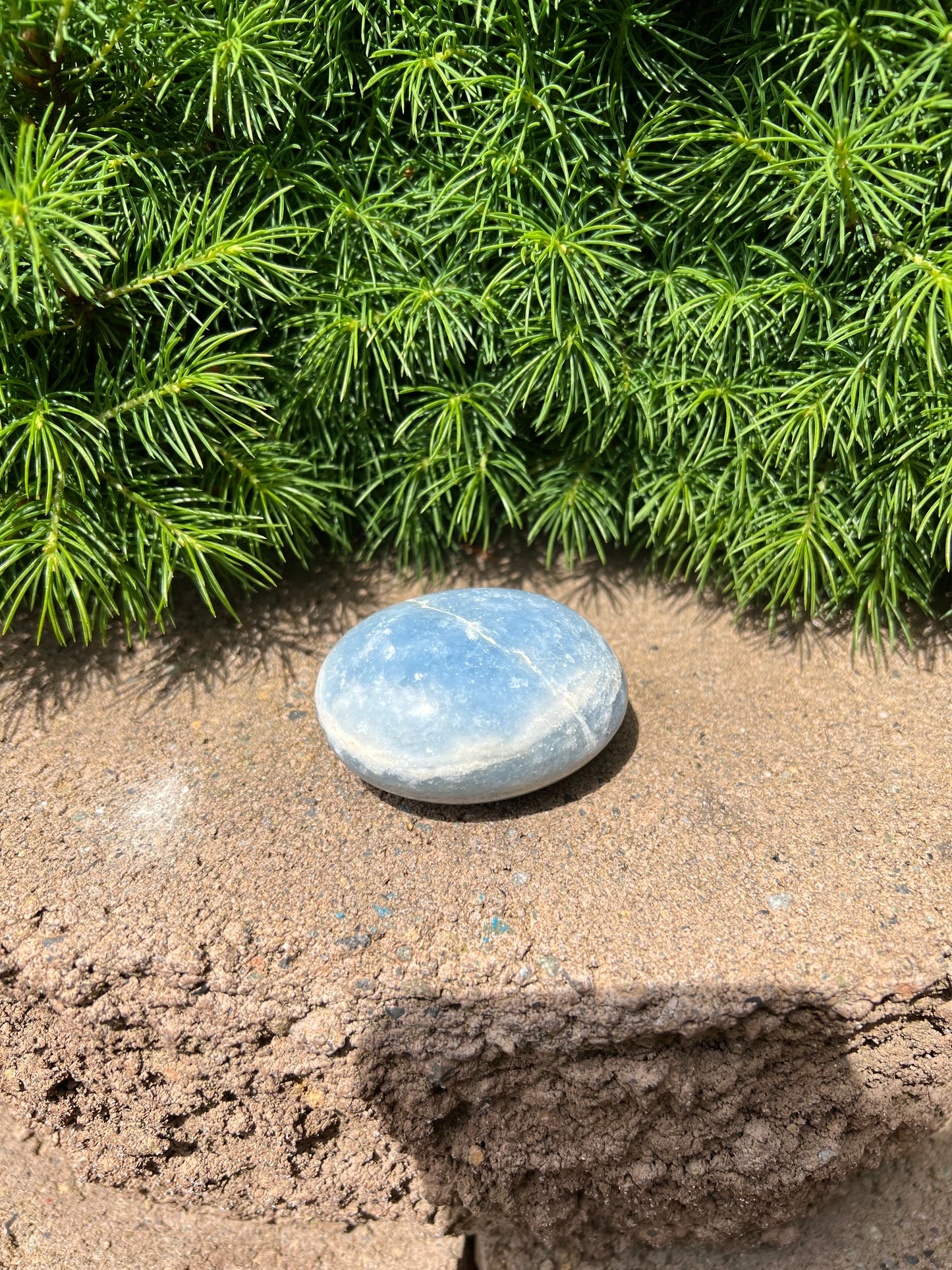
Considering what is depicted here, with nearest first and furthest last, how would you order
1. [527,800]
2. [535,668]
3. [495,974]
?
[495,974], [535,668], [527,800]

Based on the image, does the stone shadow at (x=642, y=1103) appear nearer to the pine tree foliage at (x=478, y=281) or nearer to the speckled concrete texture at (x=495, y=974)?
the speckled concrete texture at (x=495, y=974)

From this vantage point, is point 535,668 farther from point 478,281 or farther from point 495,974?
point 478,281

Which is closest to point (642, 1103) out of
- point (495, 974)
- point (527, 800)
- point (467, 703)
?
point (495, 974)

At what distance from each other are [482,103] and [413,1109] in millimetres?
1904

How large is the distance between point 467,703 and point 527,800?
29cm

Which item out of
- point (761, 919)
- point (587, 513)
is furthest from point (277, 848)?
point (587, 513)

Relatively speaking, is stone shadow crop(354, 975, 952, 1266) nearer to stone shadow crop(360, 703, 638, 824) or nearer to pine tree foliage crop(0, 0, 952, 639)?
stone shadow crop(360, 703, 638, 824)

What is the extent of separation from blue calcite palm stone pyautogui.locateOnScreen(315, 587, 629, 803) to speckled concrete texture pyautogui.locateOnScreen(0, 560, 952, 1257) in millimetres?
154

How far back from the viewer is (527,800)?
183 cm

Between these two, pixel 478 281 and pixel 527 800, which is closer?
pixel 527 800

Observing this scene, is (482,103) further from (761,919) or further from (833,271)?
(761,919)

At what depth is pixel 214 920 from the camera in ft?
5.42

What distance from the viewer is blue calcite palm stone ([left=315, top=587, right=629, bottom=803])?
5.40 ft

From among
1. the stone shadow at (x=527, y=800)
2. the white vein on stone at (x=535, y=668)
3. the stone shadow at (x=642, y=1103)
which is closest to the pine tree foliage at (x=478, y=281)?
the white vein on stone at (x=535, y=668)
